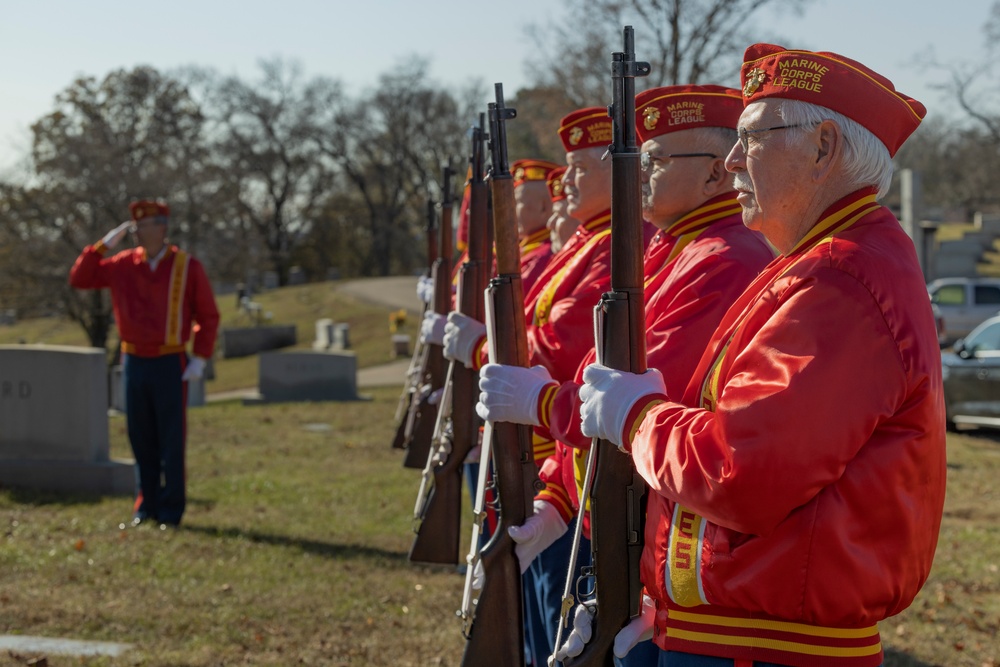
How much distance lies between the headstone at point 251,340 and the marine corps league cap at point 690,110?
103 feet

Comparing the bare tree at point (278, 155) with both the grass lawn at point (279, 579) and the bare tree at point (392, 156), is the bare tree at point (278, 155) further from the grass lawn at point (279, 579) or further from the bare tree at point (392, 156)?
the grass lawn at point (279, 579)

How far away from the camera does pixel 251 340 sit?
34.5 meters

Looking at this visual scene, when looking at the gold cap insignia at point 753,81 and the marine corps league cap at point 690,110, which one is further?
the marine corps league cap at point 690,110

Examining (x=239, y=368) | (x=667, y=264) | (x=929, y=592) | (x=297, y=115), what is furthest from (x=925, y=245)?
(x=297, y=115)

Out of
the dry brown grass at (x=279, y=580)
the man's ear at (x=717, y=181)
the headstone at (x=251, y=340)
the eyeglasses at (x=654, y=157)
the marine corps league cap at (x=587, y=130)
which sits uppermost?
the marine corps league cap at (x=587, y=130)

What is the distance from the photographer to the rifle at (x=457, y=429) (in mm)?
5430

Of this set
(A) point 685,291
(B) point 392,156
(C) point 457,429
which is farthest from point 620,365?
(B) point 392,156

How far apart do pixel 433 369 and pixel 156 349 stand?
7.95ft

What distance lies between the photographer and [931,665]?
5434mm

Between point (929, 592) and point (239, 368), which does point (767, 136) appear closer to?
point (929, 592)

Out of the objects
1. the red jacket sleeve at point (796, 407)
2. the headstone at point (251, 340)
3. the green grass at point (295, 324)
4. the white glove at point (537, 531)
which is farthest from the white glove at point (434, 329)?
the headstone at point (251, 340)

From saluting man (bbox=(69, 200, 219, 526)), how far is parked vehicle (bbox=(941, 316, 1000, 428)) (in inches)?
353

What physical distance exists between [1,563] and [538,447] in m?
4.20

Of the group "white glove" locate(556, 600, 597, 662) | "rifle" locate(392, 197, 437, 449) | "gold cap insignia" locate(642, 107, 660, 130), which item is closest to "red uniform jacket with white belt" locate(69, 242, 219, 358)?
"rifle" locate(392, 197, 437, 449)
